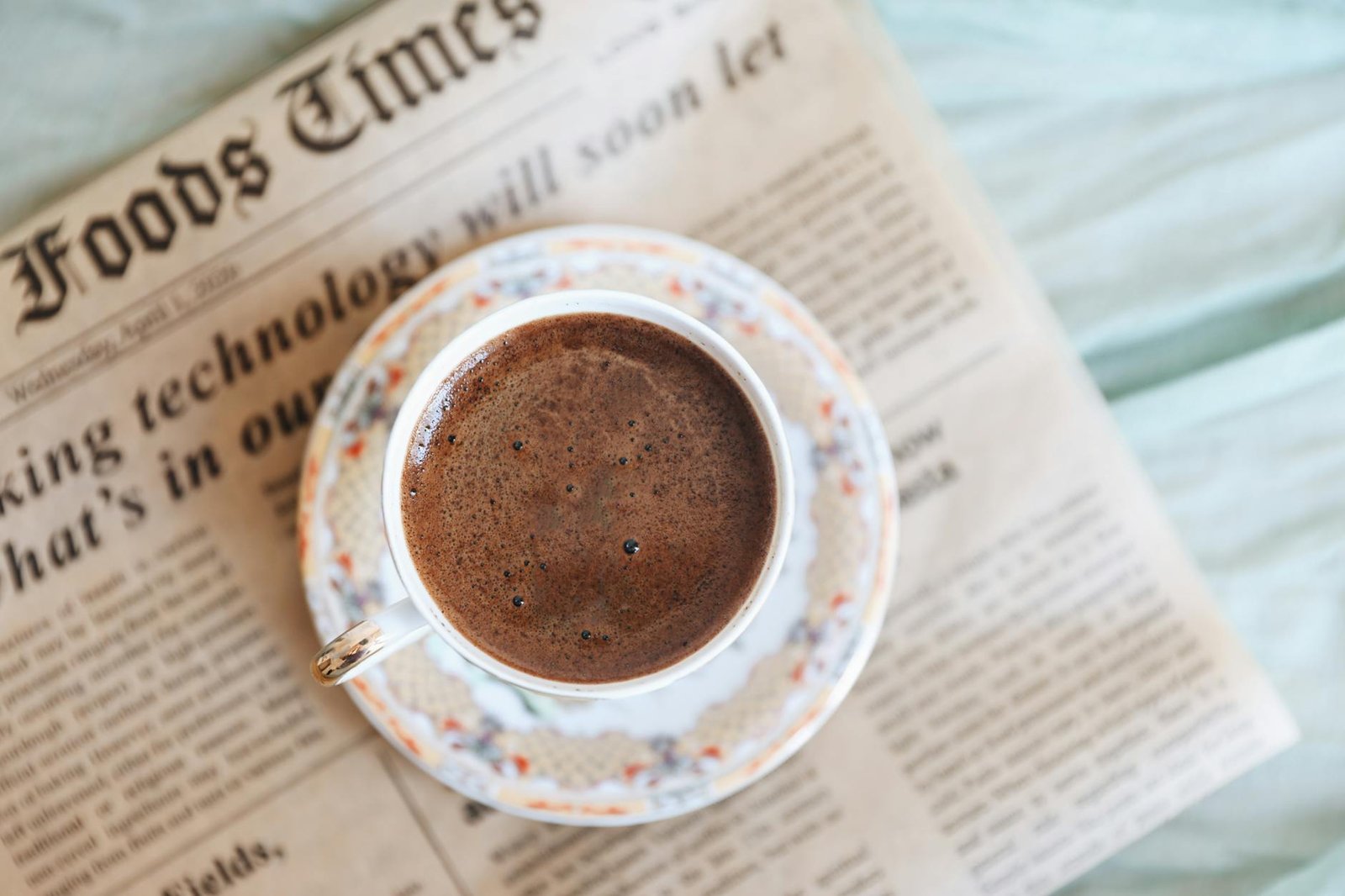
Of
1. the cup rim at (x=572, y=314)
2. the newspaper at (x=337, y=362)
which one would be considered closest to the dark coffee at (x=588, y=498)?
the cup rim at (x=572, y=314)

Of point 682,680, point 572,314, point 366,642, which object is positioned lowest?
point 682,680

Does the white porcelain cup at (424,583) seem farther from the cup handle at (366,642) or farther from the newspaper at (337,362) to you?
the newspaper at (337,362)

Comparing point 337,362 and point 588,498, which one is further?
point 337,362

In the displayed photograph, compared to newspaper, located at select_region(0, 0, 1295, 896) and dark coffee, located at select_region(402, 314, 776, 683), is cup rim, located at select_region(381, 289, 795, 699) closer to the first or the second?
dark coffee, located at select_region(402, 314, 776, 683)

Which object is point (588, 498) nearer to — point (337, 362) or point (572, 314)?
point (572, 314)

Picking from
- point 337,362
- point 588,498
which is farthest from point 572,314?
point 337,362

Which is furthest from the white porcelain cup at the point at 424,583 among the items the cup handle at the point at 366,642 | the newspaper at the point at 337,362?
the newspaper at the point at 337,362

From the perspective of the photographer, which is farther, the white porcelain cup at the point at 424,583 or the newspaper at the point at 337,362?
the newspaper at the point at 337,362
